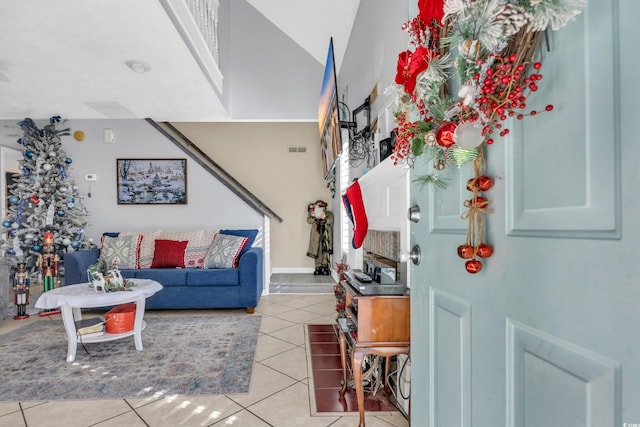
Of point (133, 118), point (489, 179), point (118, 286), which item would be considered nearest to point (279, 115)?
point (133, 118)

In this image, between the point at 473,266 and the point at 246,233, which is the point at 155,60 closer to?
the point at 246,233

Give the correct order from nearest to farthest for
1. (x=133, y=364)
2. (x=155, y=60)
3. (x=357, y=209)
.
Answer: (x=357, y=209) → (x=133, y=364) → (x=155, y=60)

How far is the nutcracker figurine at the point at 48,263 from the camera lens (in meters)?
3.96

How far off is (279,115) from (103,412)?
15.0 ft

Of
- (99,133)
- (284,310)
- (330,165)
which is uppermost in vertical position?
(99,133)

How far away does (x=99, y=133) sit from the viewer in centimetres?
474

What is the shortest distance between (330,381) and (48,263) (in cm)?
384

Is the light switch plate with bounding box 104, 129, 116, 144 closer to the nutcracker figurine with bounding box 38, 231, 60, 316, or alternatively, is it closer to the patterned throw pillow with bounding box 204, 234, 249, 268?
the nutcracker figurine with bounding box 38, 231, 60, 316

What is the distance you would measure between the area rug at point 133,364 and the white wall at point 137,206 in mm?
1762

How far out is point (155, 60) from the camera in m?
3.18

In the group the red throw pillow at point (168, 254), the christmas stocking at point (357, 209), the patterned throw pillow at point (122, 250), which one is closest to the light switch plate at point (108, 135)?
the patterned throw pillow at point (122, 250)

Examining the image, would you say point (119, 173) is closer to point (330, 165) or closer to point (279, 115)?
point (279, 115)

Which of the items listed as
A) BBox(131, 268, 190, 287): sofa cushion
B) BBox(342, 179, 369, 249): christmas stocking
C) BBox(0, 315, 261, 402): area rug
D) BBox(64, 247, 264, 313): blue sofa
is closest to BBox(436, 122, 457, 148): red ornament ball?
BBox(342, 179, 369, 249): christmas stocking

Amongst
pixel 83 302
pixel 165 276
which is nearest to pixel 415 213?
pixel 83 302
